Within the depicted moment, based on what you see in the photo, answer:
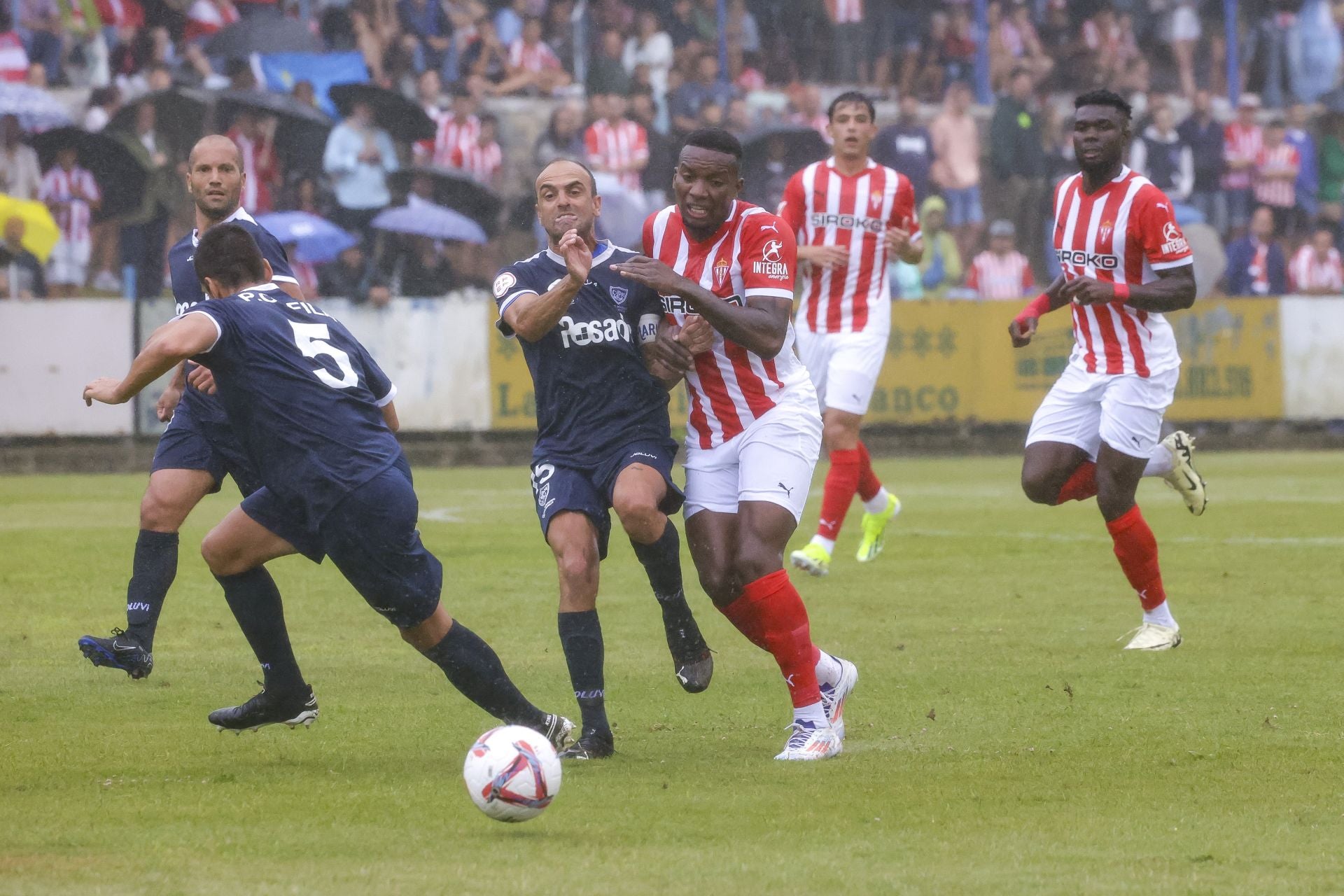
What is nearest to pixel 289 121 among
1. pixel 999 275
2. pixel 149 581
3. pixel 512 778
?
pixel 999 275

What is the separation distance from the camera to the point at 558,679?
7848 millimetres

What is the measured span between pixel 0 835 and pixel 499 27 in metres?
20.1

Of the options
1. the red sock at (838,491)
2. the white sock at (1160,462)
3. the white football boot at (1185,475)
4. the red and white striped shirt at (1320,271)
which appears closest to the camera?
the white sock at (1160,462)

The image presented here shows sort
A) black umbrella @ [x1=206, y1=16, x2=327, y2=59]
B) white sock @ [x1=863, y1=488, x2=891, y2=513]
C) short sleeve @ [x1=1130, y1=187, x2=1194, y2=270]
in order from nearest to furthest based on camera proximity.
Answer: short sleeve @ [x1=1130, y1=187, x2=1194, y2=270] < white sock @ [x1=863, y1=488, x2=891, y2=513] < black umbrella @ [x1=206, y1=16, x2=327, y2=59]

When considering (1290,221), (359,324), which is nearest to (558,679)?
(359,324)

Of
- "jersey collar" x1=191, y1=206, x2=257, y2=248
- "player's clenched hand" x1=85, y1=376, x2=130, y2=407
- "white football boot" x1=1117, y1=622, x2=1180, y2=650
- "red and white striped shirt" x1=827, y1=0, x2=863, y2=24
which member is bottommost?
"white football boot" x1=1117, y1=622, x2=1180, y2=650

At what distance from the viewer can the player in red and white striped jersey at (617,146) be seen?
22.1 metres

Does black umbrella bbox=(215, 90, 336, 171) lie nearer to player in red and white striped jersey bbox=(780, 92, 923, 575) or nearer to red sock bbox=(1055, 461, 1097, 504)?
player in red and white striped jersey bbox=(780, 92, 923, 575)

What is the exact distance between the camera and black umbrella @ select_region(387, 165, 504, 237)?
2150 centimetres

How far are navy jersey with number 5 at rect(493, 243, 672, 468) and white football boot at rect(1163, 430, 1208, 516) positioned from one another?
157 inches

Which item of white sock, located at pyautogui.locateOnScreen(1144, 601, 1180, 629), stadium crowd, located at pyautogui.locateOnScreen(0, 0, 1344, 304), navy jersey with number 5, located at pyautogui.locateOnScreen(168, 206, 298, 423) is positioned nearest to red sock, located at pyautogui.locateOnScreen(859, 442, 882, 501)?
white sock, located at pyautogui.locateOnScreen(1144, 601, 1180, 629)

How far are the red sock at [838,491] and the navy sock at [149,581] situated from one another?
4627mm

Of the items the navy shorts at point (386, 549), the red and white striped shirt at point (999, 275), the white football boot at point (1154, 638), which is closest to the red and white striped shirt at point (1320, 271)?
the red and white striped shirt at point (999, 275)

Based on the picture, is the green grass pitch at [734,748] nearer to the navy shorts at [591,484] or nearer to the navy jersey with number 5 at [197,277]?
the navy shorts at [591,484]
